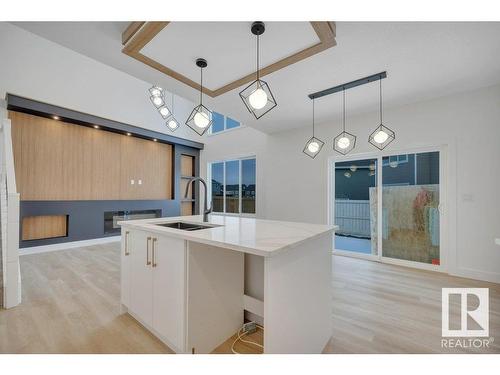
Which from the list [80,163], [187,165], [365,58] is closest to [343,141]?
[365,58]

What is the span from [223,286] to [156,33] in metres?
2.14

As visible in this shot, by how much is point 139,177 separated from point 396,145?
6.05 m

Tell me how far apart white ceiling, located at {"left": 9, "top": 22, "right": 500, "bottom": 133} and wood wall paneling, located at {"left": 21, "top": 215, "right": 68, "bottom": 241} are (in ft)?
12.7

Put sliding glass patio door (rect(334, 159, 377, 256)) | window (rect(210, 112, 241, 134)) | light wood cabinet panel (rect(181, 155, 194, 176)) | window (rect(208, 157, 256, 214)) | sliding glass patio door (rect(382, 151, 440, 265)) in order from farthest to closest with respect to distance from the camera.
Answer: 1. light wood cabinet panel (rect(181, 155, 194, 176))
2. window (rect(210, 112, 241, 134))
3. window (rect(208, 157, 256, 214))
4. sliding glass patio door (rect(334, 159, 377, 256))
5. sliding glass patio door (rect(382, 151, 440, 265))

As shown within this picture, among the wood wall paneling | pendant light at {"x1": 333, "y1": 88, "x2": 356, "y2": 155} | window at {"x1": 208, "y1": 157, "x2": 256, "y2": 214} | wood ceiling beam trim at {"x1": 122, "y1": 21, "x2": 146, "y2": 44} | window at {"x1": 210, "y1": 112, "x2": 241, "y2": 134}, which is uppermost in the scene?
window at {"x1": 210, "y1": 112, "x2": 241, "y2": 134}

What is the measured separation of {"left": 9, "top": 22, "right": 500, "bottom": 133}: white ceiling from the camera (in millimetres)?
1915

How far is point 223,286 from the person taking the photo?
173cm

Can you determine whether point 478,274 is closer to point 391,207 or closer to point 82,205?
point 391,207

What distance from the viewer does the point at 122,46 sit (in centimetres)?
214

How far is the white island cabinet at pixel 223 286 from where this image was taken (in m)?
1.20

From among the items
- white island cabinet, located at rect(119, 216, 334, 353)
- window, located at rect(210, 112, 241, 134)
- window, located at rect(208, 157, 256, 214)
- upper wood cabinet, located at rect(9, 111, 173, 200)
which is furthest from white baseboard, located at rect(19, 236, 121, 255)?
window, located at rect(210, 112, 241, 134)

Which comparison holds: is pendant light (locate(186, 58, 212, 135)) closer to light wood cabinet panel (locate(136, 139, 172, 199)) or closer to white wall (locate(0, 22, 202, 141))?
white wall (locate(0, 22, 202, 141))
